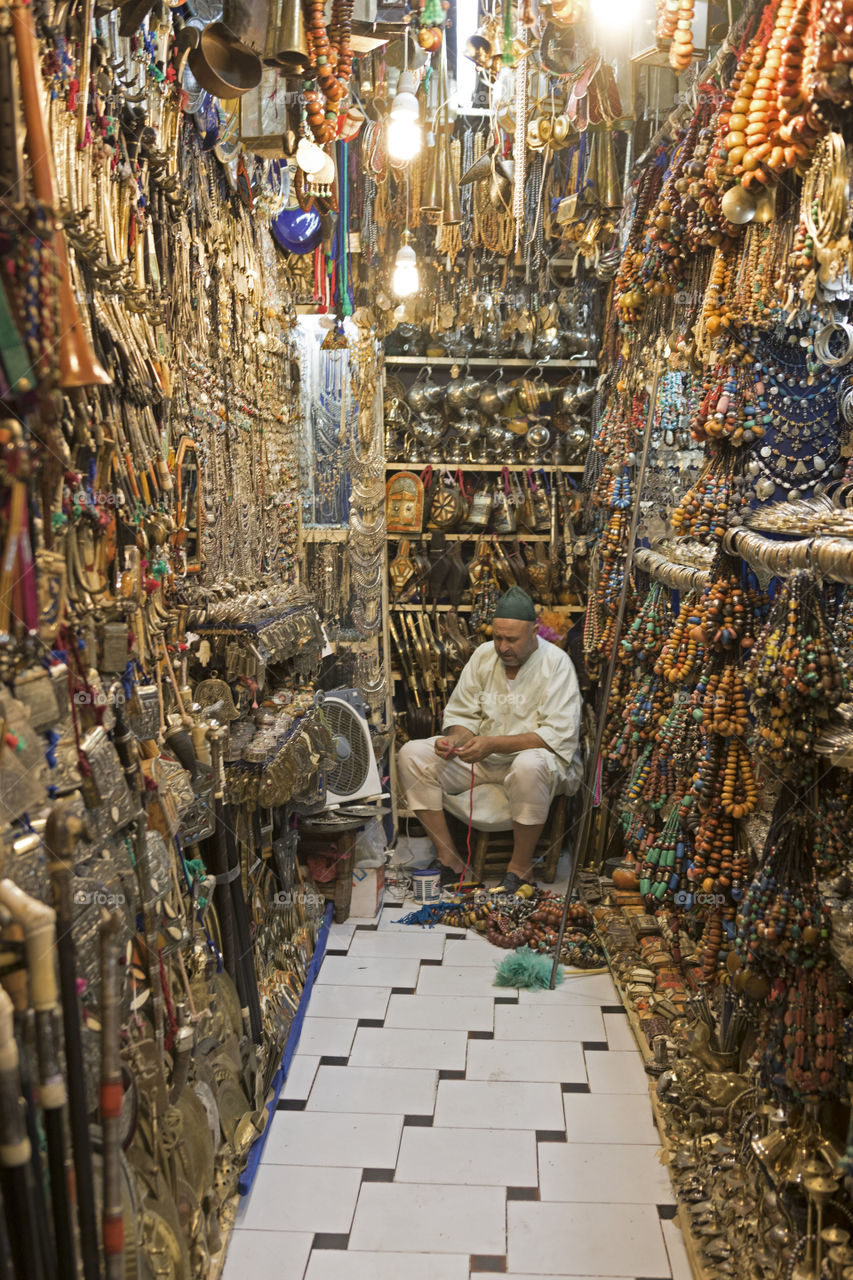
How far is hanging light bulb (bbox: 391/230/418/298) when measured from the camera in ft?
15.6

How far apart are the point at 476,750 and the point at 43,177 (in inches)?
158

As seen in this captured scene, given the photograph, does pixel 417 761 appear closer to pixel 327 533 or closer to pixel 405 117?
pixel 327 533

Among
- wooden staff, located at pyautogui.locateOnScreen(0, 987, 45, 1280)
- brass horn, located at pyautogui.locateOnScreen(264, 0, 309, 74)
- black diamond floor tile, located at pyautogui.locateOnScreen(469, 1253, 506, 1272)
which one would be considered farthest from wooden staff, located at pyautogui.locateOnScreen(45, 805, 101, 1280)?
brass horn, located at pyautogui.locateOnScreen(264, 0, 309, 74)

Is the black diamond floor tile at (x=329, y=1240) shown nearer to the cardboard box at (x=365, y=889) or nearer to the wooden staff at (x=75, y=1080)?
the wooden staff at (x=75, y=1080)

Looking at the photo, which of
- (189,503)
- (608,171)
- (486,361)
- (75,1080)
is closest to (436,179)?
(608,171)

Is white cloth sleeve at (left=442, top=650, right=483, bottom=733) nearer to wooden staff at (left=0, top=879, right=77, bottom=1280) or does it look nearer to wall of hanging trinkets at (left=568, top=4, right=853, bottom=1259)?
wall of hanging trinkets at (left=568, top=4, right=853, bottom=1259)

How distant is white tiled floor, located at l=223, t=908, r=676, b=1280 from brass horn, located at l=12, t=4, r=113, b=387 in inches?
85.0

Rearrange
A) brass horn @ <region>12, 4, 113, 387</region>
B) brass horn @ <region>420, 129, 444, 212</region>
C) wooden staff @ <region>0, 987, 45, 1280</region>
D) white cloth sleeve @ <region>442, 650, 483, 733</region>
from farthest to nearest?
white cloth sleeve @ <region>442, 650, 483, 733</region> → brass horn @ <region>420, 129, 444, 212</region> → brass horn @ <region>12, 4, 113, 387</region> → wooden staff @ <region>0, 987, 45, 1280</region>

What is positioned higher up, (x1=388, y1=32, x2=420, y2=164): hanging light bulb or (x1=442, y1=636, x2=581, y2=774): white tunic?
(x1=388, y1=32, x2=420, y2=164): hanging light bulb

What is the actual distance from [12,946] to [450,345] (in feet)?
16.5

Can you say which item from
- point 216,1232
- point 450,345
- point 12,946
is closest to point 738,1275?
point 216,1232

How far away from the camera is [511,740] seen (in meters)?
5.30

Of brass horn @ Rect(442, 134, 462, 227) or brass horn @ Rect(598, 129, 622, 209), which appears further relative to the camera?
brass horn @ Rect(598, 129, 622, 209)

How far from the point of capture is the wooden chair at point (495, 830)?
17.4ft
